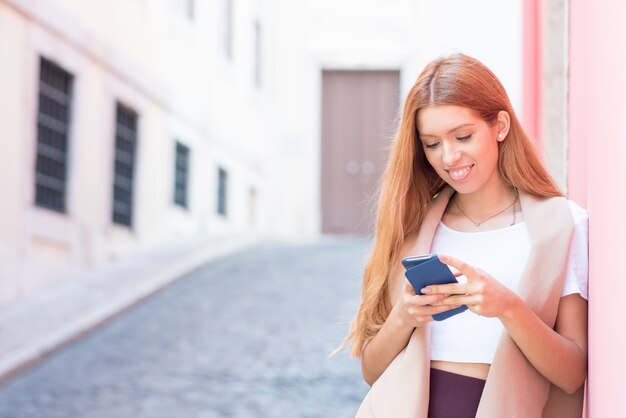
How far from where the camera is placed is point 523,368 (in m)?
2.23

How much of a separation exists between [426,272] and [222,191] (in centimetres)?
1608

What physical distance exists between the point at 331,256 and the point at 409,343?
11.2 m

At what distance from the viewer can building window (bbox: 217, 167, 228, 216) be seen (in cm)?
1794

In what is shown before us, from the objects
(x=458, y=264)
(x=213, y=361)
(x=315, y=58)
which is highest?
(x=315, y=58)

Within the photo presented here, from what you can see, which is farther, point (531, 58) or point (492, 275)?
point (531, 58)

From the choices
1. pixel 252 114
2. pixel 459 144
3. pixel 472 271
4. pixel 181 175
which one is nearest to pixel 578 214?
pixel 459 144

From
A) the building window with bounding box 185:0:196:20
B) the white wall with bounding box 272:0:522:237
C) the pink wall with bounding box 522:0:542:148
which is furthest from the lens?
the white wall with bounding box 272:0:522:237

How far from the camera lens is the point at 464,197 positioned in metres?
2.56

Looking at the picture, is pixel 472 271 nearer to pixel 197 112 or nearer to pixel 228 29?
pixel 197 112

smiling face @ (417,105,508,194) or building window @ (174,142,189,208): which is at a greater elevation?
building window @ (174,142,189,208)

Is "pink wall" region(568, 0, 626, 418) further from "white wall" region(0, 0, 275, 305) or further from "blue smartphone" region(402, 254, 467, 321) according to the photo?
"white wall" region(0, 0, 275, 305)

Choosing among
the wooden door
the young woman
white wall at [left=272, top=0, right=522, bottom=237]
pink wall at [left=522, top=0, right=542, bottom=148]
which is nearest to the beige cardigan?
the young woman

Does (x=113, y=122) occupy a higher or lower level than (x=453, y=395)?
higher

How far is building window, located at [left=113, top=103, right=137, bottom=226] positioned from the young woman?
10497 millimetres
